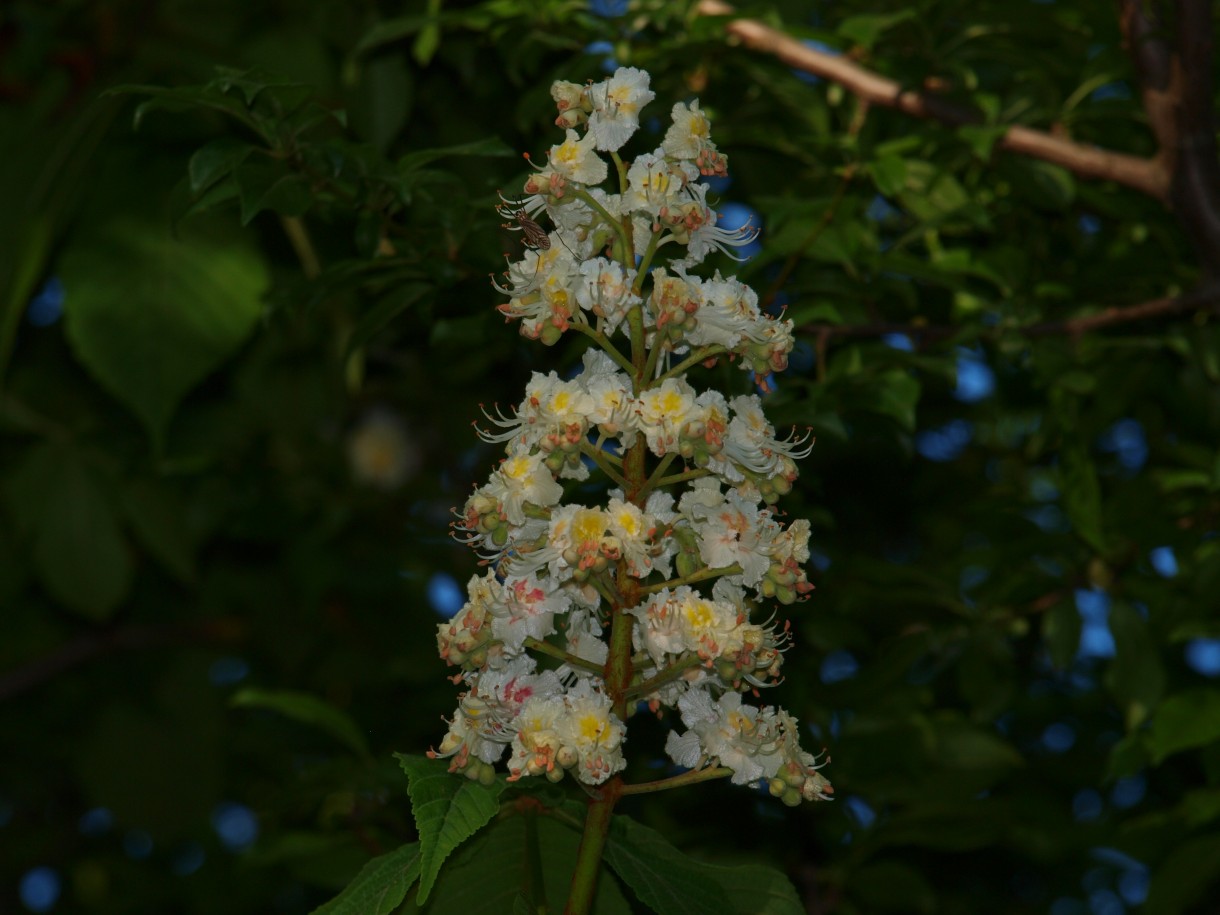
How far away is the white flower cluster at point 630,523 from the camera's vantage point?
941 mm

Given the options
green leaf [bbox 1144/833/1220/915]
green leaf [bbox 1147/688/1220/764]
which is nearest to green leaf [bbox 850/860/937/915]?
green leaf [bbox 1144/833/1220/915]

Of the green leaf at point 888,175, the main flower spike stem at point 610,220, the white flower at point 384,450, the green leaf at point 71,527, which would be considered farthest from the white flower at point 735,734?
the white flower at point 384,450

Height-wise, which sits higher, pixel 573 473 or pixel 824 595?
pixel 573 473

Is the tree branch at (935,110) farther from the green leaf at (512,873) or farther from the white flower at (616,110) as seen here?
the green leaf at (512,873)

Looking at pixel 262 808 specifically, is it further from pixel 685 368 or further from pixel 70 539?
pixel 685 368

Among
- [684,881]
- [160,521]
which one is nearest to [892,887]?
[684,881]

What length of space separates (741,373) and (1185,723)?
2.57ft

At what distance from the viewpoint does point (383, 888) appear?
3.13 ft

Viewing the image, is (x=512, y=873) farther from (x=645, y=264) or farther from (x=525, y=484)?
(x=645, y=264)

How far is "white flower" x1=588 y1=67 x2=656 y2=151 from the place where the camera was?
3.44 feet

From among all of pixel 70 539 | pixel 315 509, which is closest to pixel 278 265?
pixel 70 539

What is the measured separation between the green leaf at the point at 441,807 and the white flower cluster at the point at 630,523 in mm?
22

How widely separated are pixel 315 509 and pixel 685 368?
7.23 ft

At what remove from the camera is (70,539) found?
244cm
